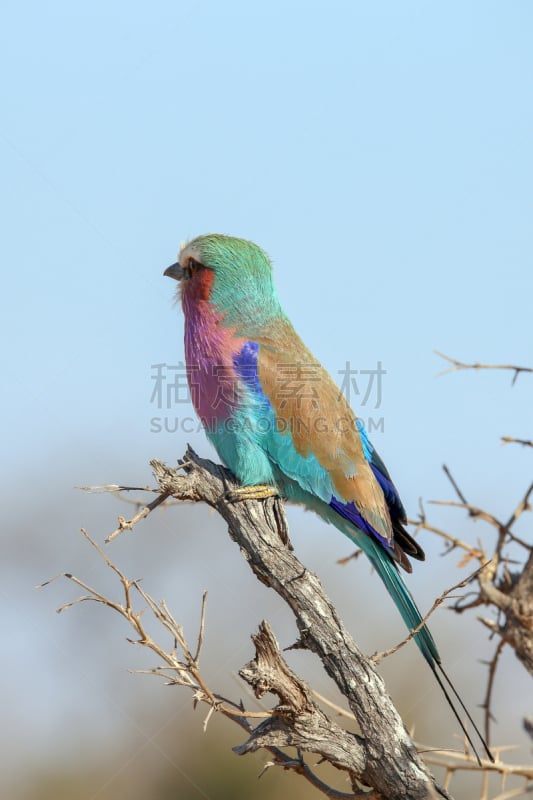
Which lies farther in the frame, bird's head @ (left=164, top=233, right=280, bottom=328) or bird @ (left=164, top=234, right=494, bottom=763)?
bird's head @ (left=164, top=233, right=280, bottom=328)

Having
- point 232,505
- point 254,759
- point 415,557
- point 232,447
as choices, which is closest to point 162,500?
point 232,505

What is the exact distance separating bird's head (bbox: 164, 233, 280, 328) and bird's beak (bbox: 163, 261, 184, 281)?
0.05m

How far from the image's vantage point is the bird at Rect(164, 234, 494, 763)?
441 centimetres

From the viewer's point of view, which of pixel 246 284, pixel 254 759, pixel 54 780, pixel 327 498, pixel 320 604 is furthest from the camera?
pixel 54 780

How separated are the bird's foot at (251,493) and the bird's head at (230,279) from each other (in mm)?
866

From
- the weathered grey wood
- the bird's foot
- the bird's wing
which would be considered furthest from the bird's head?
the weathered grey wood

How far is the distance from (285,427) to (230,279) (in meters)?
0.85

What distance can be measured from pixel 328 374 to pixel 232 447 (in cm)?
65

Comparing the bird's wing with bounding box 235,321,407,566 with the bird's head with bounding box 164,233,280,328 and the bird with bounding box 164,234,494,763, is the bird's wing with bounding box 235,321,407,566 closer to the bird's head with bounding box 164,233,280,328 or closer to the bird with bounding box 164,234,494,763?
the bird with bounding box 164,234,494,763

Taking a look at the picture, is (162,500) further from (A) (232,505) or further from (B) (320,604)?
(B) (320,604)

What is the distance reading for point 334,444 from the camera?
4.52m

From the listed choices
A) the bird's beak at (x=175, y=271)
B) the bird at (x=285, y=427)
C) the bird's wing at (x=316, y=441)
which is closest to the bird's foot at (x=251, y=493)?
the bird at (x=285, y=427)

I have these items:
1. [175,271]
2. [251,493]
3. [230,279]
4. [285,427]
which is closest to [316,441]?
[285,427]

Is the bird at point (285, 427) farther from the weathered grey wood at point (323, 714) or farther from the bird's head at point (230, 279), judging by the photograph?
the weathered grey wood at point (323, 714)
